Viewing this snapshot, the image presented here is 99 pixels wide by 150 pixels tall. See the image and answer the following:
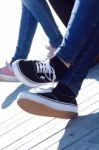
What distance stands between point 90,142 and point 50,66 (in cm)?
37

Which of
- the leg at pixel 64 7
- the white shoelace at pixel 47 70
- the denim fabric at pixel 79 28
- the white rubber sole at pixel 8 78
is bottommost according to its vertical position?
the white rubber sole at pixel 8 78

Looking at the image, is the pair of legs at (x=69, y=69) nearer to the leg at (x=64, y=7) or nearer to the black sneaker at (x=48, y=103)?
the black sneaker at (x=48, y=103)

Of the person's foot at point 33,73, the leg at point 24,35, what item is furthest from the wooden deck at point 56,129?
the leg at point 24,35

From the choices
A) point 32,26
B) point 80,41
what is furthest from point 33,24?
point 80,41

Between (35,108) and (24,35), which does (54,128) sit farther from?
(24,35)

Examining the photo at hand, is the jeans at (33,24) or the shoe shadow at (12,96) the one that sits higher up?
the jeans at (33,24)

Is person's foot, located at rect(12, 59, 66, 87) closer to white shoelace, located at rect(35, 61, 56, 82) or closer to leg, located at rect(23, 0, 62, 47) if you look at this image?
white shoelace, located at rect(35, 61, 56, 82)

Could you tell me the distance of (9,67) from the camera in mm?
3191

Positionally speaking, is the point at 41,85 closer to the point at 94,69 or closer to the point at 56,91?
the point at 56,91

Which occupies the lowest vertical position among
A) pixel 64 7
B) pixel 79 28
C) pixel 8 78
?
pixel 8 78

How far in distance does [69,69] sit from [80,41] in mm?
146

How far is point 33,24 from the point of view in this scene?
3.02m

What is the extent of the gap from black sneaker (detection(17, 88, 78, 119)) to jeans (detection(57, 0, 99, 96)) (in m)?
0.07

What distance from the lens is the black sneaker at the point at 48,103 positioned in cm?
189
